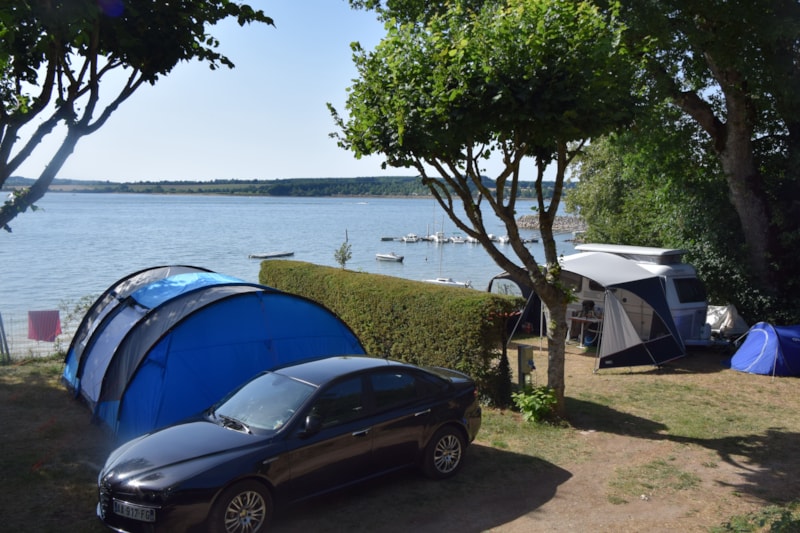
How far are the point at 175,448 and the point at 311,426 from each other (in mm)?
1257

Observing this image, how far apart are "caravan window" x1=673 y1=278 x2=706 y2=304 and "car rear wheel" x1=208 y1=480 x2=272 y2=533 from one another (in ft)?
41.1

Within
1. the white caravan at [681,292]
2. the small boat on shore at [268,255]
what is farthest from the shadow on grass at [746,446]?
the small boat on shore at [268,255]

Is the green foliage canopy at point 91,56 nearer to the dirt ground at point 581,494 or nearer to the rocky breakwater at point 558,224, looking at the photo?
the dirt ground at point 581,494

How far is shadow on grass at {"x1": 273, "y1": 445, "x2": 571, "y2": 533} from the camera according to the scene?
21.1ft

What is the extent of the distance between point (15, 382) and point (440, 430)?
29.5 ft

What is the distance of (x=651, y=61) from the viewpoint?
14539mm

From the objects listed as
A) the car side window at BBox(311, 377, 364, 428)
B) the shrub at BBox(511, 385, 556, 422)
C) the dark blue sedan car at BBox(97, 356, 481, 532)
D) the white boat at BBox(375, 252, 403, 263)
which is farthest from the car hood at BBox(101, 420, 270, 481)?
the white boat at BBox(375, 252, 403, 263)

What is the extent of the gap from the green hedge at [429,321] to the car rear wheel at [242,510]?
17.0 feet

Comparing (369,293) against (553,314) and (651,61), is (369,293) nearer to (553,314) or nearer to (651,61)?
(553,314)

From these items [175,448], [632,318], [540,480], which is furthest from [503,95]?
[632,318]

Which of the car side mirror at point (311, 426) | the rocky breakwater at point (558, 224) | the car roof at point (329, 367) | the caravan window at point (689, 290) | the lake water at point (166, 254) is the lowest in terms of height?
the lake water at point (166, 254)

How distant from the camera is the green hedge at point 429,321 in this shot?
1049cm

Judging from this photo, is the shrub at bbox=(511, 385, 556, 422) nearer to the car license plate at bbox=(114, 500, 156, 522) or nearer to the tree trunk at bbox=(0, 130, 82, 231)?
the car license plate at bbox=(114, 500, 156, 522)

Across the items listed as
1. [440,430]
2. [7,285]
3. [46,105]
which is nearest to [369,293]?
[440,430]
